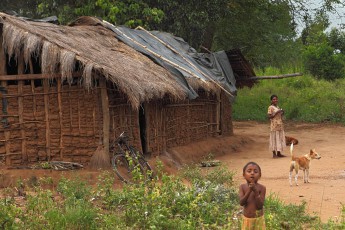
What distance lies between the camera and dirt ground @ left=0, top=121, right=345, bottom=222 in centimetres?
875

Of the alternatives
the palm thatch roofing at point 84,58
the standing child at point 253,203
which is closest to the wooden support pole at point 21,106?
the palm thatch roofing at point 84,58

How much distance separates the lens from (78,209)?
6.34m

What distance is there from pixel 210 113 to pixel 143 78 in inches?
186

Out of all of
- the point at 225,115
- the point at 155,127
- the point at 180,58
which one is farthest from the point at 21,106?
the point at 225,115

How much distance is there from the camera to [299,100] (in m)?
24.0

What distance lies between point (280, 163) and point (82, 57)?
16.8 feet

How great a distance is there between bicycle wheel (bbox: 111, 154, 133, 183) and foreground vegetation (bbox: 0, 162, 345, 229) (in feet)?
6.32

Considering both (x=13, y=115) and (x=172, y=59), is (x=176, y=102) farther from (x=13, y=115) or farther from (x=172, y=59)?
(x=13, y=115)

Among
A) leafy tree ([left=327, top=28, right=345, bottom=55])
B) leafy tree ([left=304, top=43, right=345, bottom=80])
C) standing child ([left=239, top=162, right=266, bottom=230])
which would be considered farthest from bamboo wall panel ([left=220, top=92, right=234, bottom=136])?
leafy tree ([left=327, top=28, right=345, bottom=55])

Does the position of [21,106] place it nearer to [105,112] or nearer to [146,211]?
[105,112]

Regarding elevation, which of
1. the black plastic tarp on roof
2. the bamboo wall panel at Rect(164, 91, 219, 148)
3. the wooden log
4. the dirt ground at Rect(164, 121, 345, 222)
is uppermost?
the black plastic tarp on roof

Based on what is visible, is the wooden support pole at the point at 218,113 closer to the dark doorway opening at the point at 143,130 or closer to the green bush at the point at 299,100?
the dark doorway opening at the point at 143,130

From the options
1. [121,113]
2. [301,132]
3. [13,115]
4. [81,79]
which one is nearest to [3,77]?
[13,115]

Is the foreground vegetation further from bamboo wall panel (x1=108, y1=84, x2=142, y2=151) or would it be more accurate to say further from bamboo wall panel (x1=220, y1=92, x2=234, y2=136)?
bamboo wall panel (x1=220, y1=92, x2=234, y2=136)
